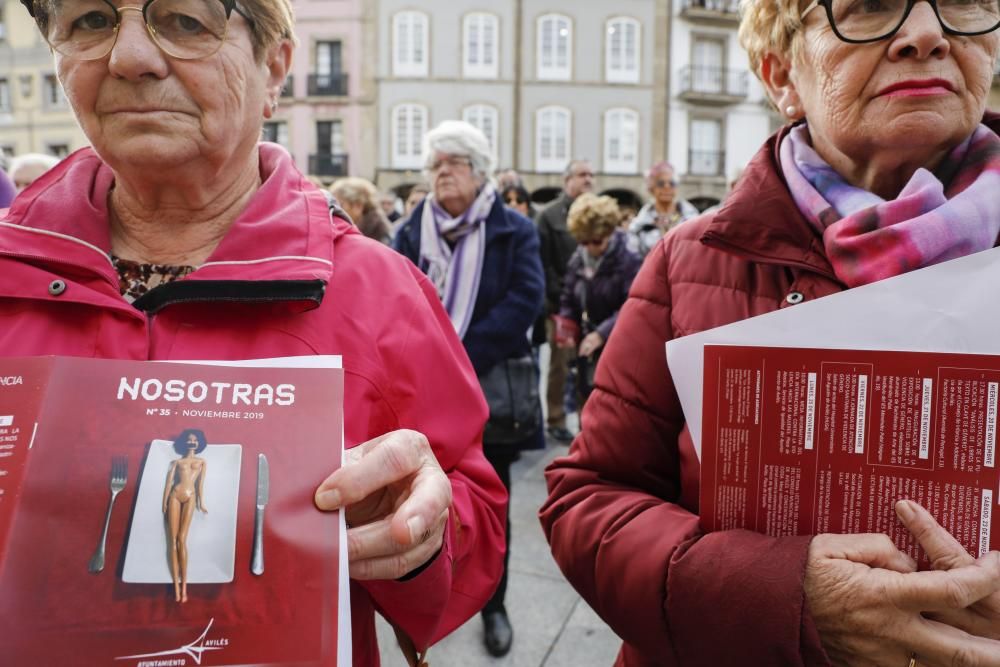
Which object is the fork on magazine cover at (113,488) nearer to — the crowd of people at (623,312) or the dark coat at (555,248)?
the crowd of people at (623,312)

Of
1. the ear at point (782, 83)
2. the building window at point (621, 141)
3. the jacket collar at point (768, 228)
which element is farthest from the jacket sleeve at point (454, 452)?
the building window at point (621, 141)

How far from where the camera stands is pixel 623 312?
1429mm

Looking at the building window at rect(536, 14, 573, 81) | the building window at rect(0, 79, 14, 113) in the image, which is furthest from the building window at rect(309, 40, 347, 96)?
the building window at rect(0, 79, 14, 113)

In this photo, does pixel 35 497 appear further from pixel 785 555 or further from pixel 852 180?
pixel 852 180

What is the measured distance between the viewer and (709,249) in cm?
133

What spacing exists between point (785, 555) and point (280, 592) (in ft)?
2.30

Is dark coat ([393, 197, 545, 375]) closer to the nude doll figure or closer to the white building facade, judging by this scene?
the nude doll figure

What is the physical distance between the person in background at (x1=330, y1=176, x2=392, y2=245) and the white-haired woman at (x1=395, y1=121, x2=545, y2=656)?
139 cm

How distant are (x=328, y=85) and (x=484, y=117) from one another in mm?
5182

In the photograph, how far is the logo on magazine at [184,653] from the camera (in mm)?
751

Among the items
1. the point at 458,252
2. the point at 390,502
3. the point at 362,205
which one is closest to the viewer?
the point at 390,502

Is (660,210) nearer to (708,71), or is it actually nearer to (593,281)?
(593,281)

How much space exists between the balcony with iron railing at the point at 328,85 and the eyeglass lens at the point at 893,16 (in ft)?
75.7

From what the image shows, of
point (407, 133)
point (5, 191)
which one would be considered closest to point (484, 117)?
point (407, 133)
